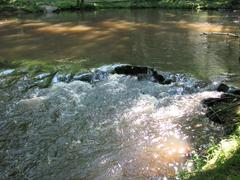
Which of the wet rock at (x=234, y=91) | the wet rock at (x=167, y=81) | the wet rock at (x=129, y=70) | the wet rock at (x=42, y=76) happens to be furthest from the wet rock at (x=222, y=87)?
the wet rock at (x=42, y=76)

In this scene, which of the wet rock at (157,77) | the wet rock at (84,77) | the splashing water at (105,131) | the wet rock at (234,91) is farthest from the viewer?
the wet rock at (84,77)

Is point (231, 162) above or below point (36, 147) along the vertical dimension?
above

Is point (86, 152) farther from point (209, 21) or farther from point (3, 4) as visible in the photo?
point (3, 4)

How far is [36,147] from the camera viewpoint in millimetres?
9656

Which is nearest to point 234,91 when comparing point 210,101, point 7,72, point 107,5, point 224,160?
point 210,101

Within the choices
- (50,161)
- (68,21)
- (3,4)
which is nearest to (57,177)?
(50,161)

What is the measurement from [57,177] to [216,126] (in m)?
4.78

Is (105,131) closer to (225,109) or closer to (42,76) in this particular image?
(225,109)

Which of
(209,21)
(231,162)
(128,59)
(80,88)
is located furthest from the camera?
(209,21)

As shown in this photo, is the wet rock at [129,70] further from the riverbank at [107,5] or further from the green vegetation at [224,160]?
the riverbank at [107,5]

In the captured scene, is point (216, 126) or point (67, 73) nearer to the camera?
point (216, 126)

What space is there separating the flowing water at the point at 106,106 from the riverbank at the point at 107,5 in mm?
18877

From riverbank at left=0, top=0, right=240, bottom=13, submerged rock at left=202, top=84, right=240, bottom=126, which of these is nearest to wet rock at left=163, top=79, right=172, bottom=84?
submerged rock at left=202, top=84, right=240, bottom=126

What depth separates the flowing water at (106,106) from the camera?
8.93 meters
